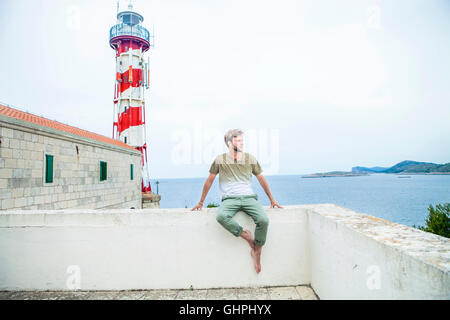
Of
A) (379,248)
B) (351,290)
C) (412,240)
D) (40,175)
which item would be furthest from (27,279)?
(40,175)

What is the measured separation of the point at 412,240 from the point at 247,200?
144cm

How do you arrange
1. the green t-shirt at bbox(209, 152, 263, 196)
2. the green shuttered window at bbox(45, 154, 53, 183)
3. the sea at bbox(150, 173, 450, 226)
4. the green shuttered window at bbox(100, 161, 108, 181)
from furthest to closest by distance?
1. the sea at bbox(150, 173, 450, 226)
2. the green shuttered window at bbox(100, 161, 108, 181)
3. the green shuttered window at bbox(45, 154, 53, 183)
4. the green t-shirt at bbox(209, 152, 263, 196)

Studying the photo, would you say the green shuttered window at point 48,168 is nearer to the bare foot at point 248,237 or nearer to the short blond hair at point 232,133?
the short blond hair at point 232,133

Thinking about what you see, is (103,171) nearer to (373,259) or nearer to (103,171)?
(103,171)

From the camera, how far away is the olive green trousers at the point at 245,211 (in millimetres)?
2664

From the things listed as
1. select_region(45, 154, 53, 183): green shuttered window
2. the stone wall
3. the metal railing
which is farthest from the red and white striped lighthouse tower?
select_region(45, 154, 53, 183): green shuttered window

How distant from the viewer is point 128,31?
21375 mm

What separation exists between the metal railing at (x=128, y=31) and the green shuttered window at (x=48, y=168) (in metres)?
15.8

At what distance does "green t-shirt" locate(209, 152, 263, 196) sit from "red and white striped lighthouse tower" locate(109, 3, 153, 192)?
59.4 ft

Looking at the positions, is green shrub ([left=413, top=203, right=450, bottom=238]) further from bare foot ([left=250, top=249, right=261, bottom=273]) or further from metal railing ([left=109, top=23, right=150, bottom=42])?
metal railing ([left=109, top=23, right=150, bottom=42])

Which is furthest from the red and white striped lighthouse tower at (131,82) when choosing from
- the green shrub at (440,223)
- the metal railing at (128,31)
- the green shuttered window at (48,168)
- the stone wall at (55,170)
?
the green shrub at (440,223)

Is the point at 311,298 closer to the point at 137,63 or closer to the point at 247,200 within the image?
the point at 247,200

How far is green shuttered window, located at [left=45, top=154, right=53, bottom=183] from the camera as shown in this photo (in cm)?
846
